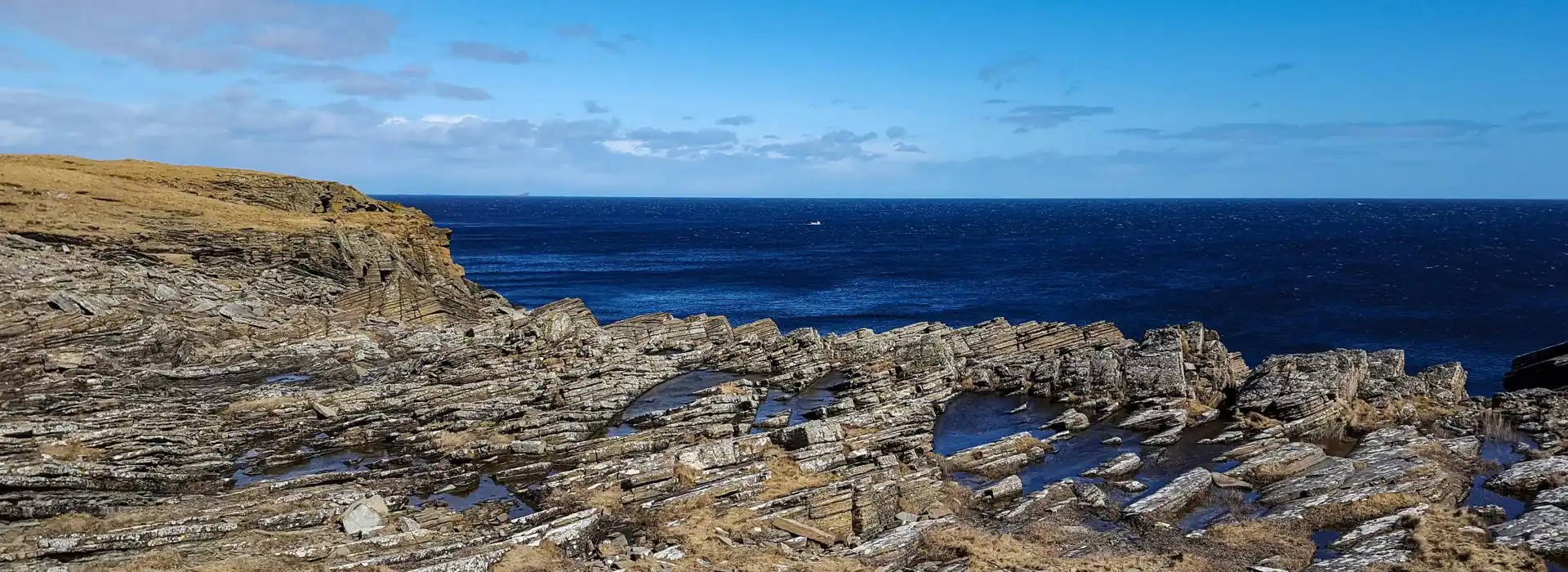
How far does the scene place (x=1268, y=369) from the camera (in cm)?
4484

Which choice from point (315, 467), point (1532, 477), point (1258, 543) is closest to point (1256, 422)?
point (1532, 477)

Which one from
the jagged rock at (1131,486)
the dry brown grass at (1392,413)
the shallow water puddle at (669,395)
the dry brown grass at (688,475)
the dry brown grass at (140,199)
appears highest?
the dry brown grass at (140,199)

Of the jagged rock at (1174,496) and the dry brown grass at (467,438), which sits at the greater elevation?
the jagged rock at (1174,496)

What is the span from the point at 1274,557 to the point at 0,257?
64617 millimetres

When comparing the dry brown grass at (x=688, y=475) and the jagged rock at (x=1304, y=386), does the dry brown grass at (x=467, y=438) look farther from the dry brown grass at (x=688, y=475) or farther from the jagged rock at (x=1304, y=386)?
the jagged rock at (x=1304, y=386)

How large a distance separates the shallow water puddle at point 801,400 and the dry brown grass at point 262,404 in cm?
1925

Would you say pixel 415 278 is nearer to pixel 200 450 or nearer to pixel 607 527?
pixel 200 450

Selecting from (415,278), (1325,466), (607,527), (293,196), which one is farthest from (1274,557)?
(293,196)

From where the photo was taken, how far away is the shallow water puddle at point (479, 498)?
30.0 metres

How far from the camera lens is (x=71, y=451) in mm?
32031

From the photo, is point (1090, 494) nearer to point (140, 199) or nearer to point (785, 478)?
point (785, 478)

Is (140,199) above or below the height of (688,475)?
above

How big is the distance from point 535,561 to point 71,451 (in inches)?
758

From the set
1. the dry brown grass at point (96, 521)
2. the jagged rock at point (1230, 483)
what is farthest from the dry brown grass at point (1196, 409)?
the dry brown grass at point (96, 521)
